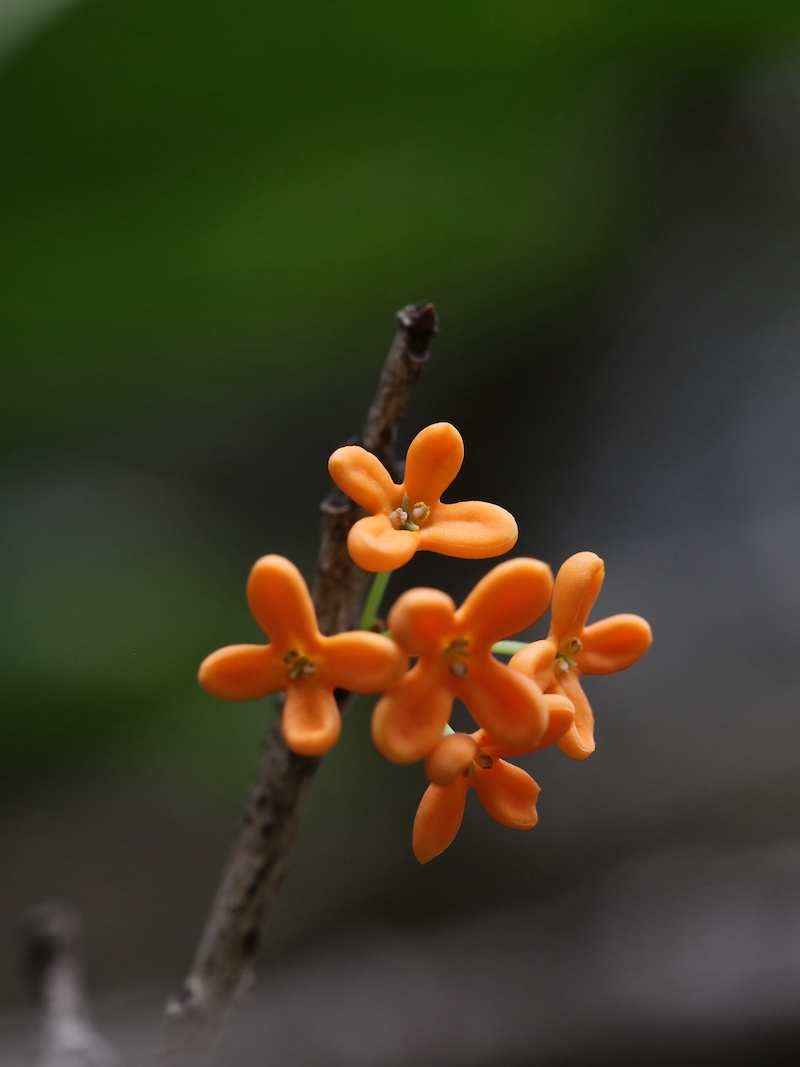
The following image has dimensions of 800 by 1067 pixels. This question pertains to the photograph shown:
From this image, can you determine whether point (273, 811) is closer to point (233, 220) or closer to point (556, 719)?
point (556, 719)

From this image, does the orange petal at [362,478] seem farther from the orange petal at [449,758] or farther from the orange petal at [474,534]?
the orange petal at [449,758]

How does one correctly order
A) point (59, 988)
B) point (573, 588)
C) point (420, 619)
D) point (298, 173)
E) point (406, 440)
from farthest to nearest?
point (406, 440)
point (298, 173)
point (59, 988)
point (573, 588)
point (420, 619)

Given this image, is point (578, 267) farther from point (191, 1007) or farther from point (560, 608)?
point (191, 1007)

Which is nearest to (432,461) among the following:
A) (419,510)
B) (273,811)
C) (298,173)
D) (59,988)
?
(419,510)

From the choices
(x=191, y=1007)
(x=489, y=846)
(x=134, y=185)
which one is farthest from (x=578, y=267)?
(x=191, y=1007)

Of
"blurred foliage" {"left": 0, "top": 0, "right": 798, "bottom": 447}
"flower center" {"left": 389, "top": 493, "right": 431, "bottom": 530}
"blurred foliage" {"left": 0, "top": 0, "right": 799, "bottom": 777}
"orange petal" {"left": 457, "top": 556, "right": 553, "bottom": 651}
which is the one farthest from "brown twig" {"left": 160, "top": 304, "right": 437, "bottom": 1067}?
"blurred foliage" {"left": 0, "top": 0, "right": 798, "bottom": 447}

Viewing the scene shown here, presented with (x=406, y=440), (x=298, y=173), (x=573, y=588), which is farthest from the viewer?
(x=406, y=440)

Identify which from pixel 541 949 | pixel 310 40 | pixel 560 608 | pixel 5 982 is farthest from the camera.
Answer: pixel 5 982
